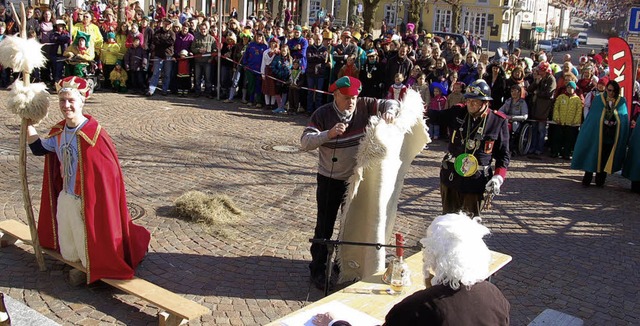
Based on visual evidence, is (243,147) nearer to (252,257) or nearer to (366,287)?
(252,257)

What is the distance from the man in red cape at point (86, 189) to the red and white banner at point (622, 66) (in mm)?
9081

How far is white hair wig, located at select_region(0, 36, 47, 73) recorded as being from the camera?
19.1ft

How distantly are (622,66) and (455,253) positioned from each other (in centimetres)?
989

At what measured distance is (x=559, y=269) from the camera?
22.9 feet

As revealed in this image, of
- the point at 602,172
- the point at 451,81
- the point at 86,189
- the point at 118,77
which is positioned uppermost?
the point at 451,81

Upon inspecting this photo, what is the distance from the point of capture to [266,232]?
750 cm

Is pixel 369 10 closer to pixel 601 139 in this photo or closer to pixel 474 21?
pixel 601 139

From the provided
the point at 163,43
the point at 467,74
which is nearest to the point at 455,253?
the point at 467,74

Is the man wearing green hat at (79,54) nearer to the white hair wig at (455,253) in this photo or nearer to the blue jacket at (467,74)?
the blue jacket at (467,74)

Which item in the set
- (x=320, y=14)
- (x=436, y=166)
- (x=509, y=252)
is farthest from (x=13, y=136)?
(x=320, y=14)

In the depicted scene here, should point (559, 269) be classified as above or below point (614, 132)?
below

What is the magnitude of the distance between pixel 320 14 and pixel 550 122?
3370 centimetres

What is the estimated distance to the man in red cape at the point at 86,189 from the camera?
18.4 ft

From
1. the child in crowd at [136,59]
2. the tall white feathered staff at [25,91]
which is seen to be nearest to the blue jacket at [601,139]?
the tall white feathered staff at [25,91]
